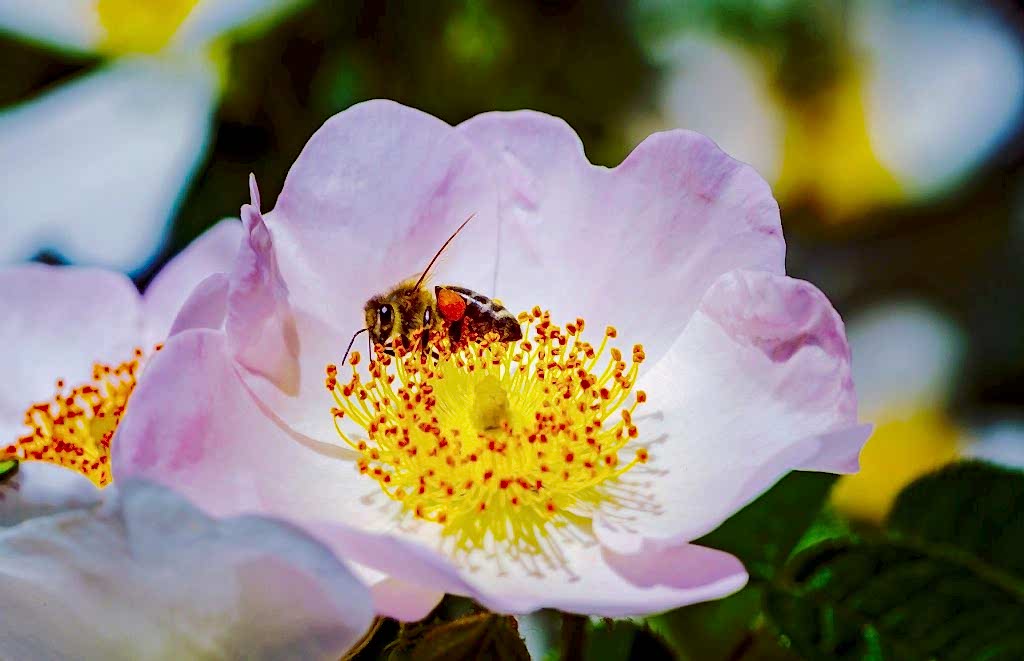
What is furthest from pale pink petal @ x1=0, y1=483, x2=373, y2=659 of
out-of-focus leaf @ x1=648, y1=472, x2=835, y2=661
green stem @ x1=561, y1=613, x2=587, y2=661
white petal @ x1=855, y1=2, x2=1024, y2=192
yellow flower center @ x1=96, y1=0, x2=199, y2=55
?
white petal @ x1=855, y1=2, x2=1024, y2=192

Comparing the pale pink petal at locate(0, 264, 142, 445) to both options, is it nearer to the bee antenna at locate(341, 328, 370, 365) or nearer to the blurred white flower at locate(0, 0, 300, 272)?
the bee antenna at locate(341, 328, 370, 365)

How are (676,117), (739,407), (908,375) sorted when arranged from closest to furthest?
(739,407)
(676,117)
(908,375)

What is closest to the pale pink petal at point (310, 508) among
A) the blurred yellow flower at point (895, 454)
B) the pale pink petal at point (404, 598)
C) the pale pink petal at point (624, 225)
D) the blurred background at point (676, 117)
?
the pale pink petal at point (404, 598)

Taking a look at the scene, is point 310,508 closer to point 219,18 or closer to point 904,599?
point 904,599

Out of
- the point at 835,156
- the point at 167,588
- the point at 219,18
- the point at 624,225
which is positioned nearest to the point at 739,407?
the point at 624,225

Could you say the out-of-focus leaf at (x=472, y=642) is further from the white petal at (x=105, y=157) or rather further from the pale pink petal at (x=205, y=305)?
the white petal at (x=105, y=157)

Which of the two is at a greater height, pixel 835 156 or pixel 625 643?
pixel 835 156

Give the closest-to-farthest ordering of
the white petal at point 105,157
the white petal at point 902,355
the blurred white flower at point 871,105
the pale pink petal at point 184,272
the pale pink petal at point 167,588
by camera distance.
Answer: the pale pink petal at point 167,588 → the pale pink petal at point 184,272 → the white petal at point 105,157 → the blurred white flower at point 871,105 → the white petal at point 902,355

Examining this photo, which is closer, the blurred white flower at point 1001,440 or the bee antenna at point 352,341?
the bee antenna at point 352,341
